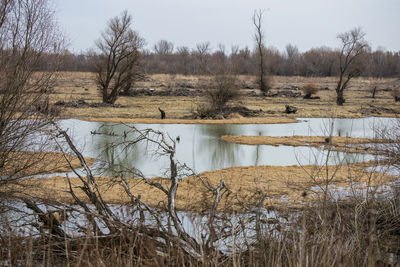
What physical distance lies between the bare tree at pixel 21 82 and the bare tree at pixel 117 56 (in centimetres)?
2694

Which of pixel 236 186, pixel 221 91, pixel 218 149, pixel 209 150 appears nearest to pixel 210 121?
pixel 221 91

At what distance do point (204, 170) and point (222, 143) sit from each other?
6.25 meters

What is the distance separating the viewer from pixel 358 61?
141 feet

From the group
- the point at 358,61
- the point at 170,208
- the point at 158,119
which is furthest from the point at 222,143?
the point at 358,61

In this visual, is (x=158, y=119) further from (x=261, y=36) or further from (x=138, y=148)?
(x=261, y=36)

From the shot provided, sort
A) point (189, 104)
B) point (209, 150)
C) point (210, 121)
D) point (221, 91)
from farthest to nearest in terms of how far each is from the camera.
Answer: point (189, 104) → point (221, 91) → point (210, 121) → point (209, 150)

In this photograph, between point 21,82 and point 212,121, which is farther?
point 212,121

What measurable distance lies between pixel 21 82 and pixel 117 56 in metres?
28.8

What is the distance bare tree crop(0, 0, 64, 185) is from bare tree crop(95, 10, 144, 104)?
A: 2694cm

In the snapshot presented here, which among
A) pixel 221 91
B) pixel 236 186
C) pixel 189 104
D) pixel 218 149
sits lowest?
pixel 218 149

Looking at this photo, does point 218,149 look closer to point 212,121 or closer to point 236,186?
point 236,186

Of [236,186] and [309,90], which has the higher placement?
[309,90]

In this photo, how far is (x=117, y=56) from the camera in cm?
3681

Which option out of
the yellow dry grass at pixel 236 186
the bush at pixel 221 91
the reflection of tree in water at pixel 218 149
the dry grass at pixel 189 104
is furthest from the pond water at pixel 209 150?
the bush at pixel 221 91
